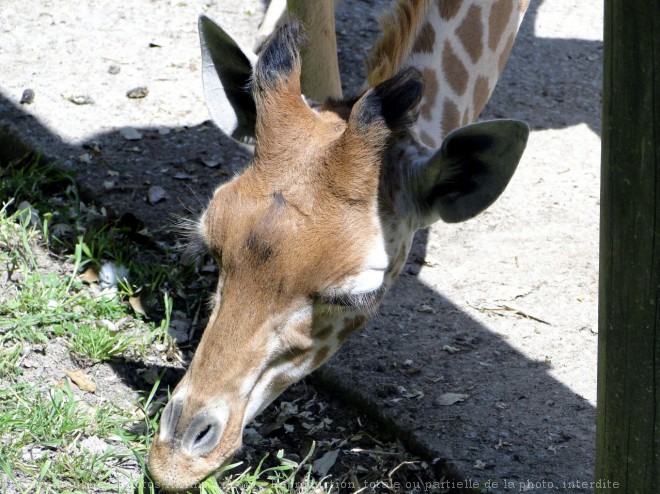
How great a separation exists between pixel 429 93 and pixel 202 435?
223 cm

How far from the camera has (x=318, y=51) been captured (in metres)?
6.00

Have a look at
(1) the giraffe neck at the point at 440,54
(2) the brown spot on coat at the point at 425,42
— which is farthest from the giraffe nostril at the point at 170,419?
(2) the brown spot on coat at the point at 425,42

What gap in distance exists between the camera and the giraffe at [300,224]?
3531 millimetres

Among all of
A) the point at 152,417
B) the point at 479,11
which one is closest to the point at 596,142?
the point at 479,11

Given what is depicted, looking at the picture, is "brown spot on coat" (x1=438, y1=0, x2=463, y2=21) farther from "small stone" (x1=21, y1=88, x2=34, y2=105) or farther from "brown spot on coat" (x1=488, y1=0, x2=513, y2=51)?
"small stone" (x1=21, y1=88, x2=34, y2=105)

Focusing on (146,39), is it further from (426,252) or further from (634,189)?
(634,189)

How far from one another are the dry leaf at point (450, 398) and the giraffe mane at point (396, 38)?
174 cm

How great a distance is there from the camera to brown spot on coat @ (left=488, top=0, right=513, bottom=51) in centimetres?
512

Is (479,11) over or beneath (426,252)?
over

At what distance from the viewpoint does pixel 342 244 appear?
11.9 feet

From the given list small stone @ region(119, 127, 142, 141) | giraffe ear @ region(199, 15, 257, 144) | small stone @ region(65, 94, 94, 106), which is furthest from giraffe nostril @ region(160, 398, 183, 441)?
small stone @ region(65, 94, 94, 106)

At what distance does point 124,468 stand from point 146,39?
4.58 metres

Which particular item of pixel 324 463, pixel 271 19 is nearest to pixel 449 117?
pixel 324 463

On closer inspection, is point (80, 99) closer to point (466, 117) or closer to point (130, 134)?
point (130, 134)
